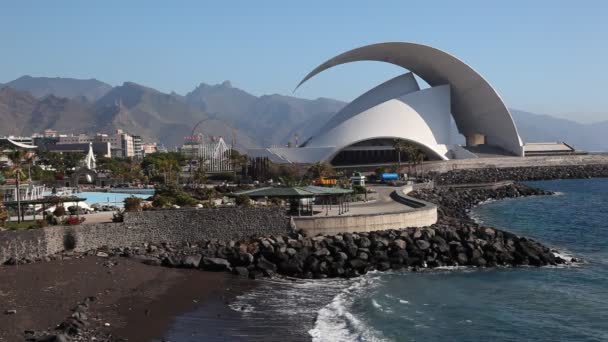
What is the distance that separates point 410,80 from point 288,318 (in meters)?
56.9

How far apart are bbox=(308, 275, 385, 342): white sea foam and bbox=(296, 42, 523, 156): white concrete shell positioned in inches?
1851

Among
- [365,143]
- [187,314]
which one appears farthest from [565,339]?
[365,143]

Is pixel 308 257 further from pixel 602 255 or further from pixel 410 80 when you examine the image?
pixel 410 80

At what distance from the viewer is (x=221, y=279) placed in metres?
20.0

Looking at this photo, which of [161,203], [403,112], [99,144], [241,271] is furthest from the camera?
[99,144]

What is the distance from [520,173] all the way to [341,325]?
57.9 meters

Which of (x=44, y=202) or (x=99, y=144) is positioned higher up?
(x=99, y=144)

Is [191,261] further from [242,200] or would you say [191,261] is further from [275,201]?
[275,201]

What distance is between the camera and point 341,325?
50.8ft

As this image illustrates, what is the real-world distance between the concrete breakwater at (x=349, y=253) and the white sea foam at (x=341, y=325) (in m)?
3.18

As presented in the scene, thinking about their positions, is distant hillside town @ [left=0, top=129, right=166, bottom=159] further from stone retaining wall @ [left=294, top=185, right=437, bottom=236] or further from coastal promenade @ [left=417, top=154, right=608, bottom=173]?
stone retaining wall @ [left=294, top=185, right=437, bottom=236]

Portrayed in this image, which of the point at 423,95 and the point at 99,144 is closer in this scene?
the point at 423,95

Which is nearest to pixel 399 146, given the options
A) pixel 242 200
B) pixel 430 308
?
pixel 242 200

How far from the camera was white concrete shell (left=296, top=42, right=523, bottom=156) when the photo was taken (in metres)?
66.1
